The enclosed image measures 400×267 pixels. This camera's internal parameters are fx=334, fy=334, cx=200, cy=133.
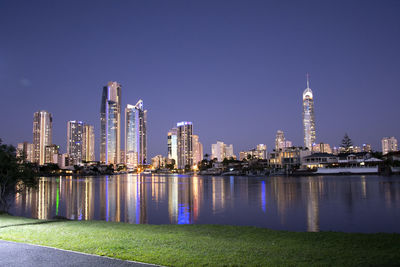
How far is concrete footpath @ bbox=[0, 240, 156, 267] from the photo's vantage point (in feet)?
28.3

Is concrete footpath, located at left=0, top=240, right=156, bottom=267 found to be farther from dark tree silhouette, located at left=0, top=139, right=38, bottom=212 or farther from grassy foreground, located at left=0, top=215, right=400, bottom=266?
dark tree silhouette, located at left=0, top=139, right=38, bottom=212

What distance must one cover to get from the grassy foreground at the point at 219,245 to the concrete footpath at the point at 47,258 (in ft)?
1.35

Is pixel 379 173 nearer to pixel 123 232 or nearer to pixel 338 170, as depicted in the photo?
pixel 338 170

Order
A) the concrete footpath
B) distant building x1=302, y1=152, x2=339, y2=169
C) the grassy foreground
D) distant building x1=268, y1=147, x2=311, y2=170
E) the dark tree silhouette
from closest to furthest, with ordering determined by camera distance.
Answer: the concrete footpath → the grassy foreground → the dark tree silhouette → distant building x1=302, y1=152, x2=339, y2=169 → distant building x1=268, y1=147, x2=311, y2=170

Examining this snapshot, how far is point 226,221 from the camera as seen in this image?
2502cm

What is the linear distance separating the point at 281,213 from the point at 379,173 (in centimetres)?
9915

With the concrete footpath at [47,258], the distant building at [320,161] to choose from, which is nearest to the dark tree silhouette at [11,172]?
the concrete footpath at [47,258]

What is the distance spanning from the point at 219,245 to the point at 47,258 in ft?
16.9

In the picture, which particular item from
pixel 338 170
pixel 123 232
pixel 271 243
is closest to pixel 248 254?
pixel 271 243

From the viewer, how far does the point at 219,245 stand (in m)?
11.0

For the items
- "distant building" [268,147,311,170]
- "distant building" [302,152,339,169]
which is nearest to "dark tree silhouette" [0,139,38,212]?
"distant building" [302,152,339,169]

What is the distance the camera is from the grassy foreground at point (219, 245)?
8984mm

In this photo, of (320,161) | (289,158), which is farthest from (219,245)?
(289,158)

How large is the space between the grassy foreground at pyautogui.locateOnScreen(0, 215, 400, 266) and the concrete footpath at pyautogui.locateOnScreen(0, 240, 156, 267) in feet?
1.35
